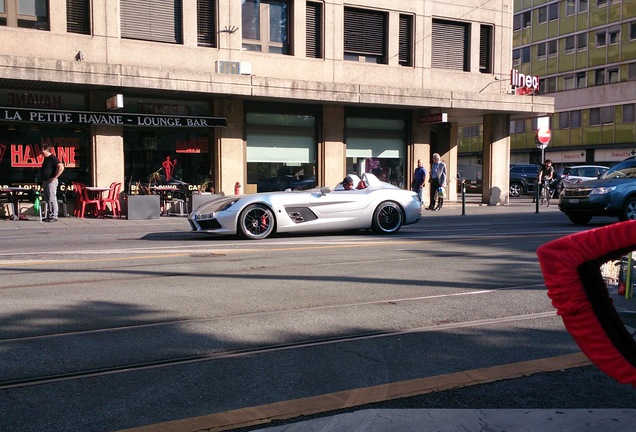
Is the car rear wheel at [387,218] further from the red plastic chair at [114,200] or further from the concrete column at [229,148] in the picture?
the red plastic chair at [114,200]

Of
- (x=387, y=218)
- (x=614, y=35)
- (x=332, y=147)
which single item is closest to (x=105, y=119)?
(x=332, y=147)

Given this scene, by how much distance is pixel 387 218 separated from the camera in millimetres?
13047

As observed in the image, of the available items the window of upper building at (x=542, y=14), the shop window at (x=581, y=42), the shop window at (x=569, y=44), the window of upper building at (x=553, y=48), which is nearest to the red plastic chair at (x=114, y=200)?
the shop window at (x=581, y=42)

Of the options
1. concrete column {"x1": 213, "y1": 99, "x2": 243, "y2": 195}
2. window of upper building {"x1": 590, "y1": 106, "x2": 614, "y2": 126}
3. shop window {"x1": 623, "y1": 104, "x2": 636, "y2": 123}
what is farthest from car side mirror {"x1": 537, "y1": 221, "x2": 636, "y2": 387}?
window of upper building {"x1": 590, "y1": 106, "x2": 614, "y2": 126}

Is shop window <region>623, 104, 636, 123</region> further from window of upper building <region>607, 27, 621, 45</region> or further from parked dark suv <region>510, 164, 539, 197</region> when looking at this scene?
parked dark suv <region>510, 164, 539, 197</region>

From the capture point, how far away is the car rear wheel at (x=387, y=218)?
12.9m

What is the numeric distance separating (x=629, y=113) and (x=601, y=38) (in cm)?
680

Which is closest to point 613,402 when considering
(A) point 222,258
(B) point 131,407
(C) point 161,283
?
(B) point 131,407

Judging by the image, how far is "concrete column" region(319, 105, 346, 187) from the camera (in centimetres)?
2228

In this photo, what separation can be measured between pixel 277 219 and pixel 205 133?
918cm

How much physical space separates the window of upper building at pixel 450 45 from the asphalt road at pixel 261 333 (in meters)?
15.4

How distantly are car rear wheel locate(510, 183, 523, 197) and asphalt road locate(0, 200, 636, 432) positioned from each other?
2699cm

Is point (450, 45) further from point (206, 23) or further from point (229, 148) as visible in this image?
point (229, 148)

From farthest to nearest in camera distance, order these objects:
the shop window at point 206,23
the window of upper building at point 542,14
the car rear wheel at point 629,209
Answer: the window of upper building at point 542,14 → the shop window at point 206,23 → the car rear wheel at point 629,209
